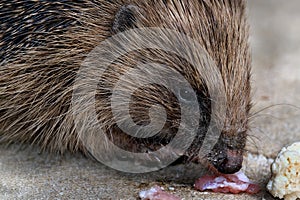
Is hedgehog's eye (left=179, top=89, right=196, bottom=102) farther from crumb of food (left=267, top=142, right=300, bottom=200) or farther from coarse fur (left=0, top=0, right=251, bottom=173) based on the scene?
crumb of food (left=267, top=142, right=300, bottom=200)

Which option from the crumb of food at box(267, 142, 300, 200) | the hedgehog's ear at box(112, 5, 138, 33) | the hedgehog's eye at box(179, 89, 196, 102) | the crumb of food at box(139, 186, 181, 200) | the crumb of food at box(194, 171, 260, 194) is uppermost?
the hedgehog's ear at box(112, 5, 138, 33)

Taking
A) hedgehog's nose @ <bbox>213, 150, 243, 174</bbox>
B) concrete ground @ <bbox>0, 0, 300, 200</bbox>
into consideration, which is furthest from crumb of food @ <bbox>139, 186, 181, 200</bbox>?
hedgehog's nose @ <bbox>213, 150, 243, 174</bbox>

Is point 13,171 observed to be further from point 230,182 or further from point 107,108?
point 230,182

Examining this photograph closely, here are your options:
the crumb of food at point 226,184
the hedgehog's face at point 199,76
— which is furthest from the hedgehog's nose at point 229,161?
the crumb of food at point 226,184

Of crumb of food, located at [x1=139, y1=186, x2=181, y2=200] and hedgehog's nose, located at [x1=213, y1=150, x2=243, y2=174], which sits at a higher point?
hedgehog's nose, located at [x1=213, y1=150, x2=243, y2=174]

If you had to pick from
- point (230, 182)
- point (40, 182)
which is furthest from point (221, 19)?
point (40, 182)

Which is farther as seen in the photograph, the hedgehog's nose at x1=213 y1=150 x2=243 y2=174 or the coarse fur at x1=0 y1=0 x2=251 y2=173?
the coarse fur at x1=0 y1=0 x2=251 y2=173

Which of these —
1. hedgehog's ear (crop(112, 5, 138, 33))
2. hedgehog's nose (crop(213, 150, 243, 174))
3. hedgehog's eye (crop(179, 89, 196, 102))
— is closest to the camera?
hedgehog's nose (crop(213, 150, 243, 174))

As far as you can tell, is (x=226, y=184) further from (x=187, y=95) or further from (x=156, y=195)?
(x=187, y=95)
